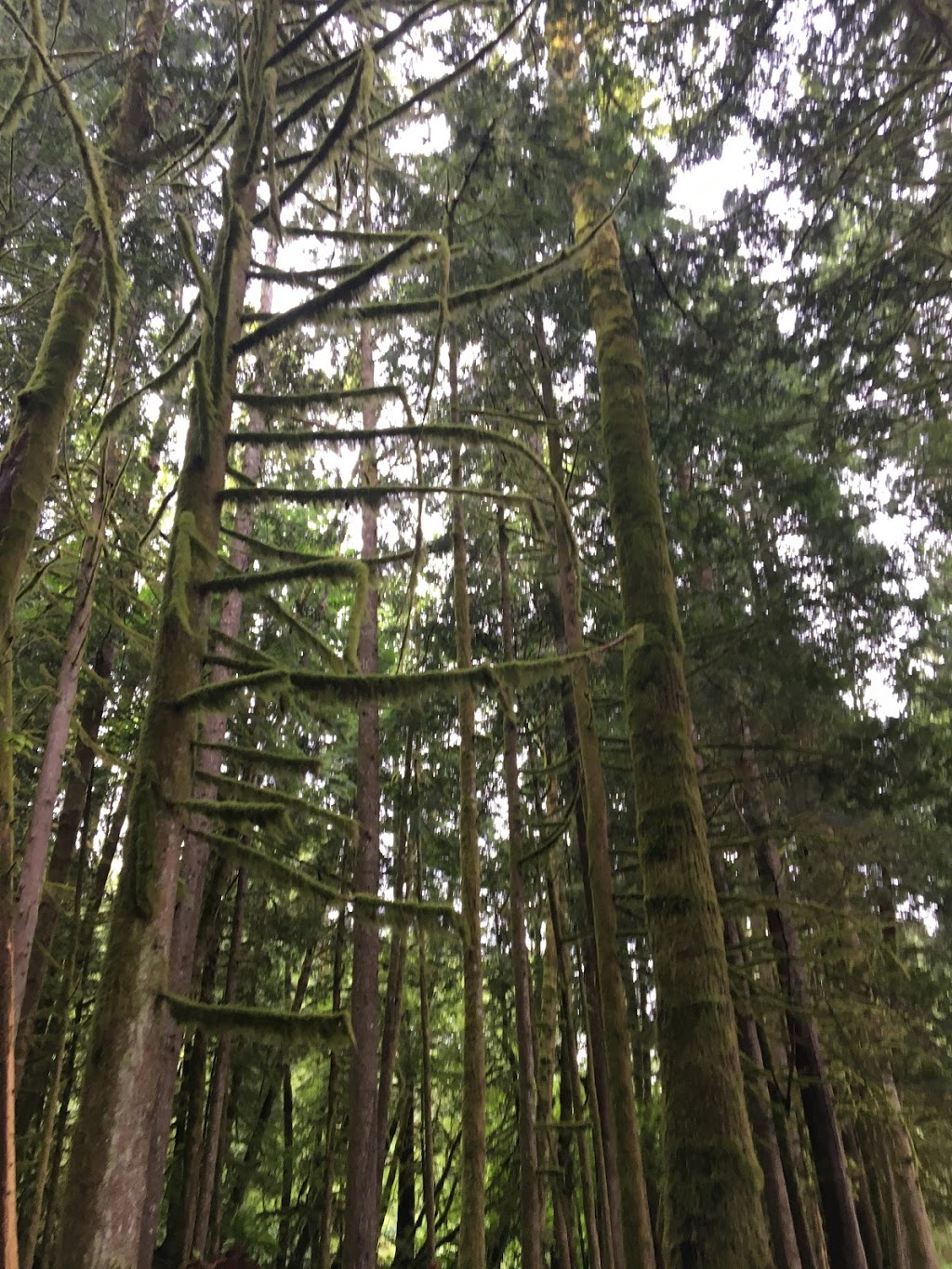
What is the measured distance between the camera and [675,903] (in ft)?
13.4

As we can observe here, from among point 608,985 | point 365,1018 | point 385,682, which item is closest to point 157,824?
point 385,682

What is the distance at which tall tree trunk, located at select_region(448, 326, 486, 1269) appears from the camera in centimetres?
582

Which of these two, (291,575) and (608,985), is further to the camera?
(608,985)

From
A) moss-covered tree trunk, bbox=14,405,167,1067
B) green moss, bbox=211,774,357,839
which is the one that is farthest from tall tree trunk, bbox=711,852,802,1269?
moss-covered tree trunk, bbox=14,405,167,1067

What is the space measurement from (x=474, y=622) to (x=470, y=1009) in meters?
5.55

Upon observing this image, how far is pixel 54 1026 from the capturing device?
383 inches

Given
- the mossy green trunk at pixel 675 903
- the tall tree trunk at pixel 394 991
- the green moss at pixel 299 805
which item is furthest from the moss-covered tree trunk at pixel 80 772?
the green moss at pixel 299 805

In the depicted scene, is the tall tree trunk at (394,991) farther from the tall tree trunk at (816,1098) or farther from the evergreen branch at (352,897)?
the evergreen branch at (352,897)

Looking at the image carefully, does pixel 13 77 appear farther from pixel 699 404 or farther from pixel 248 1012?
pixel 248 1012

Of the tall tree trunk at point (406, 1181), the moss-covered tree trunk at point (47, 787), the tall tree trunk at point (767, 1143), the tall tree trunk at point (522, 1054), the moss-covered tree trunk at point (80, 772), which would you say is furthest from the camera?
the tall tree trunk at point (406, 1181)

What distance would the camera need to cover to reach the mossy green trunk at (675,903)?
3371 mm

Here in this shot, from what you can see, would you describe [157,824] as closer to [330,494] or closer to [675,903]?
[330,494]

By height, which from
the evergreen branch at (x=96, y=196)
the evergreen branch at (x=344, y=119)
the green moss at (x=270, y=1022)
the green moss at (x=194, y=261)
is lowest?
the green moss at (x=270, y=1022)

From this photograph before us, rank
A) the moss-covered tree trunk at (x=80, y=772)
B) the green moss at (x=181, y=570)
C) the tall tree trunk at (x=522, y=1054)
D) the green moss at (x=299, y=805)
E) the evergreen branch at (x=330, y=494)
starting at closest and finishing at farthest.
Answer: the green moss at (x=299, y=805) → the green moss at (x=181, y=570) → the evergreen branch at (x=330, y=494) → the tall tree trunk at (x=522, y=1054) → the moss-covered tree trunk at (x=80, y=772)
